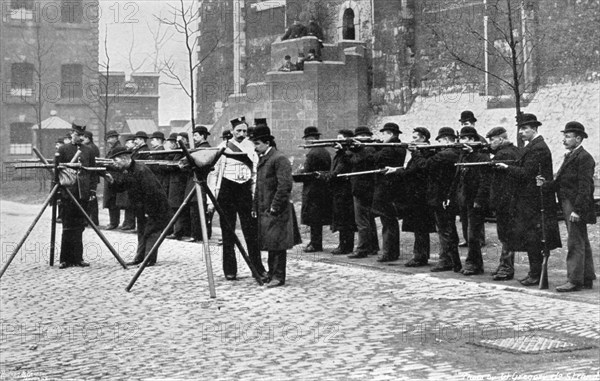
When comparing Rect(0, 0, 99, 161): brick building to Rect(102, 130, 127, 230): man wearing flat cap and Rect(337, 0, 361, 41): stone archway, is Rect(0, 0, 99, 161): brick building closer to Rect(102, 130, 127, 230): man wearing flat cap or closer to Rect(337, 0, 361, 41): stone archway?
Rect(337, 0, 361, 41): stone archway

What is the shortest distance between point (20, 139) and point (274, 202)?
3886cm

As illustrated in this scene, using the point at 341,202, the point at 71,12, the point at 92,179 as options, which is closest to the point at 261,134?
the point at 341,202

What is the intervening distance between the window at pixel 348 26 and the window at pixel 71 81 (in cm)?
2213

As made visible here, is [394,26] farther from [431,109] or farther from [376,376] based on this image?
[376,376]

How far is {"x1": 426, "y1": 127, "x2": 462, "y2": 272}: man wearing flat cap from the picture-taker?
12.8m

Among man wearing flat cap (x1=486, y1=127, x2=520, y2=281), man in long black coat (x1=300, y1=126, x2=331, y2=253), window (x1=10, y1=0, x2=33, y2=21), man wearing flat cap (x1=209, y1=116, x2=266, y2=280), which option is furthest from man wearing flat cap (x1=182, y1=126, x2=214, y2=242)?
window (x1=10, y1=0, x2=33, y2=21)

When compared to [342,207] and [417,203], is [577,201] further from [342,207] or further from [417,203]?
[342,207]

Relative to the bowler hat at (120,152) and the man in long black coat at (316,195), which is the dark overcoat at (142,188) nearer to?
the bowler hat at (120,152)

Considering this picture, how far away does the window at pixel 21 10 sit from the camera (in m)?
47.2

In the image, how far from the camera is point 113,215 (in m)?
20.2

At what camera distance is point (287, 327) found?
29.1 feet

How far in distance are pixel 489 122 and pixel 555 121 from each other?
2.12m

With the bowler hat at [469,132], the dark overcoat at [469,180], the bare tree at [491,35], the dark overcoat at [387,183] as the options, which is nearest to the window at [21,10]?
the bare tree at [491,35]

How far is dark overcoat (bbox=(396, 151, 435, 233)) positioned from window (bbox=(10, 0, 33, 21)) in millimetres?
38122
